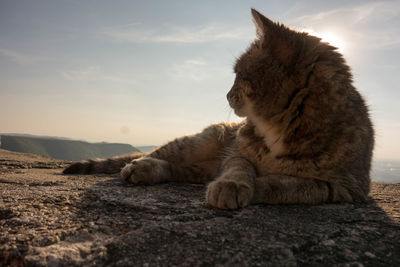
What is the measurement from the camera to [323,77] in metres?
2.32

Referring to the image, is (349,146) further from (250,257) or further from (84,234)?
(84,234)

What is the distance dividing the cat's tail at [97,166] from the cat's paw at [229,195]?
6.81 ft

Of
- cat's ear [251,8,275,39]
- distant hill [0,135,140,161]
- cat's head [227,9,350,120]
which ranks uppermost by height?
A: cat's ear [251,8,275,39]

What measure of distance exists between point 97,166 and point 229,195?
2.39 meters

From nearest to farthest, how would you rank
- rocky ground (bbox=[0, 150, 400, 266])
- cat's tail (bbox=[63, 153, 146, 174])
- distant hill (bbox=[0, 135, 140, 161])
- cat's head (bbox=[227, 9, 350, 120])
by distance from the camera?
1. rocky ground (bbox=[0, 150, 400, 266])
2. cat's head (bbox=[227, 9, 350, 120])
3. cat's tail (bbox=[63, 153, 146, 174])
4. distant hill (bbox=[0, 135, 140, 161])

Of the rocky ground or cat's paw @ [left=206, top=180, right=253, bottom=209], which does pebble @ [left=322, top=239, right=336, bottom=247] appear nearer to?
the rocky ground

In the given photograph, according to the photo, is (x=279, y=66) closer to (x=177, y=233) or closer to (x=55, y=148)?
(x=177, y=233)

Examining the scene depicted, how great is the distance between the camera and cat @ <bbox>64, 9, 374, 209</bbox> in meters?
2.05

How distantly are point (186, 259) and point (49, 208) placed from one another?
0.96 meters

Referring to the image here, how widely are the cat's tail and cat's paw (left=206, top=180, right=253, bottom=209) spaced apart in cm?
208

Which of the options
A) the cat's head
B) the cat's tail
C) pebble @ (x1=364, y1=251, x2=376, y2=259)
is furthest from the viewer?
the cat's tail

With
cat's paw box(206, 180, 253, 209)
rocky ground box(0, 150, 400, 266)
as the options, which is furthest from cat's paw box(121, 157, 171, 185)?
cat's paw box(206, 180, 253, 209)

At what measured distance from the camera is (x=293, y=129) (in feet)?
7.58

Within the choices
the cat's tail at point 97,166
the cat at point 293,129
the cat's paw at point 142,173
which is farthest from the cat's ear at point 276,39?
the cat's tail at point 97,166
